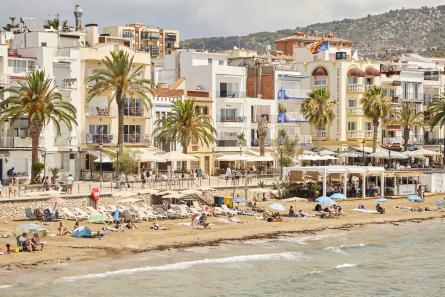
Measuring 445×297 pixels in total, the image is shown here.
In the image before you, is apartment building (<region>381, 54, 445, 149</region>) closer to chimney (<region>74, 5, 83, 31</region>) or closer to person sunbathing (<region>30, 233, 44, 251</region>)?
chimney (<region>74, 5, 83, 31</region>)

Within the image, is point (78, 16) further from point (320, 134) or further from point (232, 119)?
point (320, 134)

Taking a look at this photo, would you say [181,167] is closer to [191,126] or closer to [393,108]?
[191,126]

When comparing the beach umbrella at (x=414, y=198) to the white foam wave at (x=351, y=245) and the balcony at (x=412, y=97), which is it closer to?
the white foam wave at (x=351, y=245)

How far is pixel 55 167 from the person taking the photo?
66.0 m

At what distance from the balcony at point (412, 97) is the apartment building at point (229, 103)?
824 inches

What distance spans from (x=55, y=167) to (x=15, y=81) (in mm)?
7275

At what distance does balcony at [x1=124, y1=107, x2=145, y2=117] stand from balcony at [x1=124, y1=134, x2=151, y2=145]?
5.69ft

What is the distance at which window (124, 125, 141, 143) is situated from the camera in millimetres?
72125

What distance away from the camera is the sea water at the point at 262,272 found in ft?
116

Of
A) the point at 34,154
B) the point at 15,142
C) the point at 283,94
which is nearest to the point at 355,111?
the point at 283,94

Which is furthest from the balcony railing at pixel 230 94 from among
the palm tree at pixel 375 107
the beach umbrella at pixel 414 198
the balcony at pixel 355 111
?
the beach umbrella at pixel 414 198

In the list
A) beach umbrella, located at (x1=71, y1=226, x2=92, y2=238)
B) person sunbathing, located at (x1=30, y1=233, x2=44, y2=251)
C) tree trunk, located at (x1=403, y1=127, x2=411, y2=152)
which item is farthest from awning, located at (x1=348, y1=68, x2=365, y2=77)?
person sunbathing, located at (x1=30, y1=233, x2=44, y2=251)

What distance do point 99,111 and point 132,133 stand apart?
4191mm

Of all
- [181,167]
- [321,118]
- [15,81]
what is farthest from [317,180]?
[15,81]
